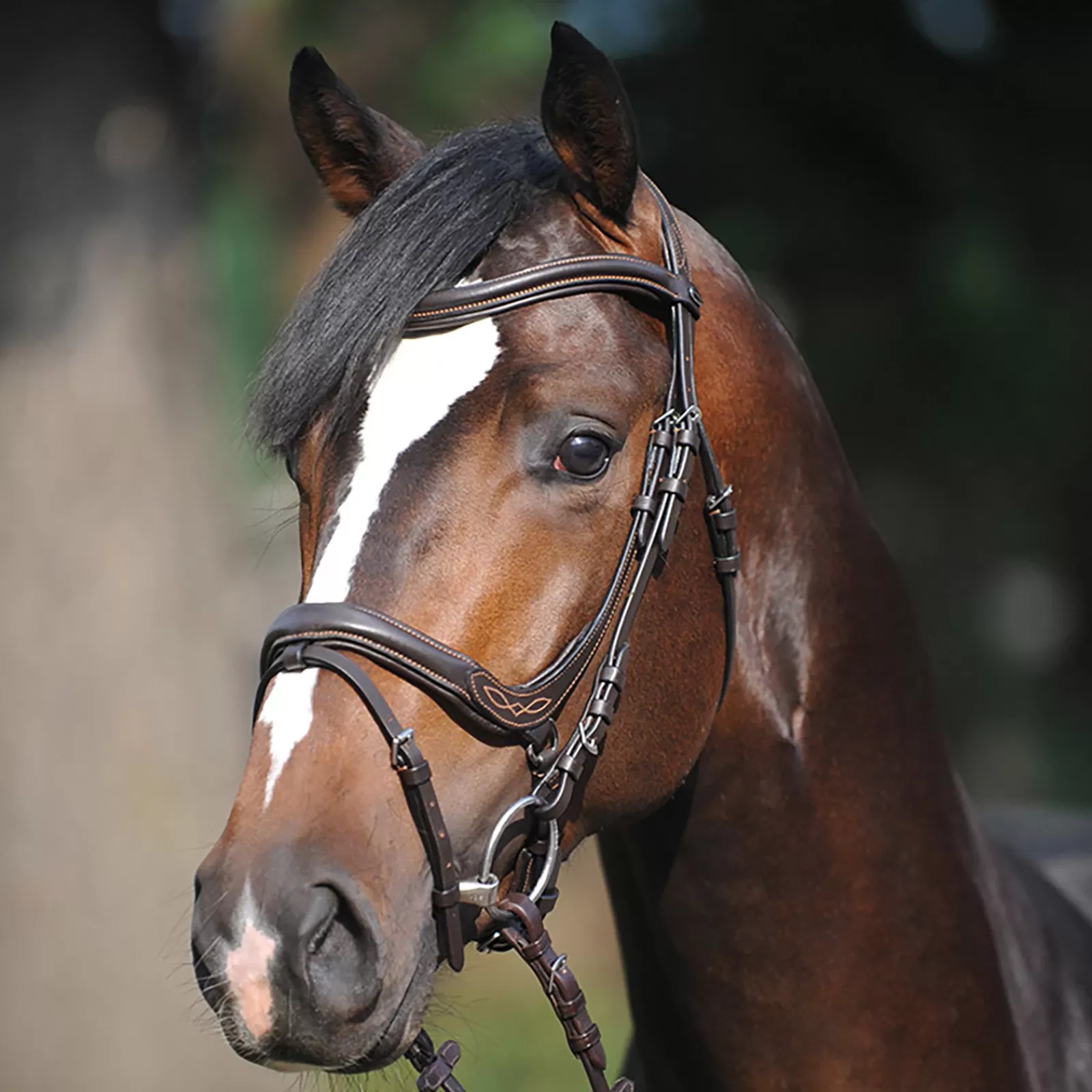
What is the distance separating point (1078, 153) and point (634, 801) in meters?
5.81

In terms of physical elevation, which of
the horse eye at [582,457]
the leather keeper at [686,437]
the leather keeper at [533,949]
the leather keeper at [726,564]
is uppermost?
the leather keeper at [686,437]

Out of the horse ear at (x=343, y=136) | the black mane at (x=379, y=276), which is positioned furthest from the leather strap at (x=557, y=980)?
the horse ear at (x=343, y=136)

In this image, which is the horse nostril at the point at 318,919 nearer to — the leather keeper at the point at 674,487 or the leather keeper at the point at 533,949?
the leather keeper at the point at 533,949

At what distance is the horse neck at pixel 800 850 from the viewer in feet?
5.62

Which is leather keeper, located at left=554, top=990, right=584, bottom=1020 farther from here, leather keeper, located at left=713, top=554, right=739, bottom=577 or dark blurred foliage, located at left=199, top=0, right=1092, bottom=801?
dark blurred foliage, located at left=199, top=0, right=1092, bottom=801

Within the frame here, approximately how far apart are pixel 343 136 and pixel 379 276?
427 millimetres

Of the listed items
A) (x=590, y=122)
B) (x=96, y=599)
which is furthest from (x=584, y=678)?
(x=96, y=599)

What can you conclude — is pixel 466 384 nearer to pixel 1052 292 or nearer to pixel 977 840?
pixel 977 840

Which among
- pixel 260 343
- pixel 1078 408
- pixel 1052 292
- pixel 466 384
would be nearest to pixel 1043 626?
pixel 1078 408

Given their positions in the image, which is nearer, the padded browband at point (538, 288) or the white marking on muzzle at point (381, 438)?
the white marking on muzzle at point (381, 438)

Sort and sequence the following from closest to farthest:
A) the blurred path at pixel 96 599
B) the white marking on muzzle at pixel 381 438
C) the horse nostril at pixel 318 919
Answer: the horse nostril at pixel 318 919 < the white marking on muzzle at pixel 381 438 < the blurred path at pixel 96 599

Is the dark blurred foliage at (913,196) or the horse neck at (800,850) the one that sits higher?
the dark blurred foliage at (913,196)

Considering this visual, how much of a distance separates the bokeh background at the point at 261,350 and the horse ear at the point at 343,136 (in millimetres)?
581

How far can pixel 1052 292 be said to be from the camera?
664cm
